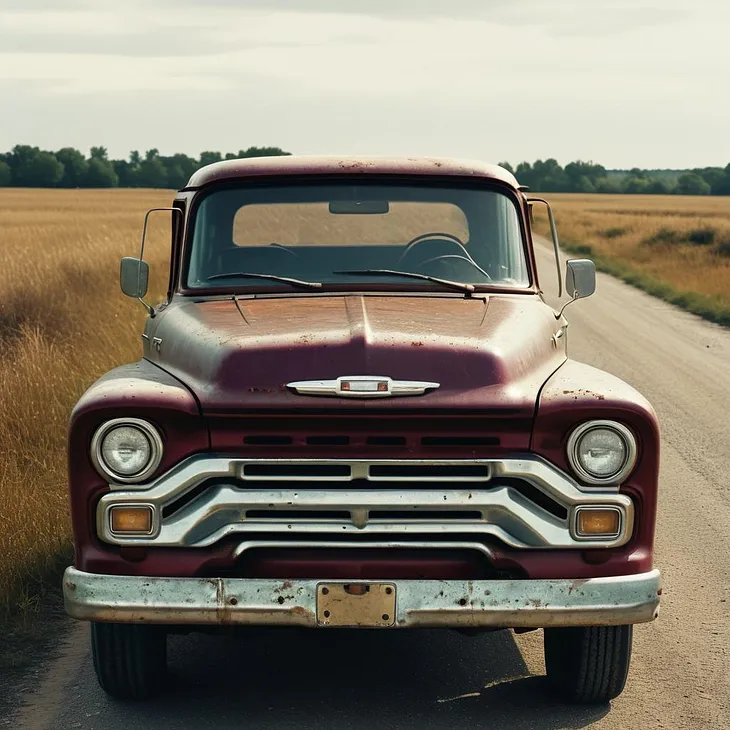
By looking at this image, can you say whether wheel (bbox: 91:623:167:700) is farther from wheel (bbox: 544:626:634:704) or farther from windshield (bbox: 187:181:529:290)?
windshield (bbox: 187:181:529:290)

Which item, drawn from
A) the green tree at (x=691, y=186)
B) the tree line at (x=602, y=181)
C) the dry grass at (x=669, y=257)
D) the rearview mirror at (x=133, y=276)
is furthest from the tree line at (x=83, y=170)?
the rearview mirror at (x=133, y=276)

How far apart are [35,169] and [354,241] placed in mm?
117353

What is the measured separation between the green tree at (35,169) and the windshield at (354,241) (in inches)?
4607

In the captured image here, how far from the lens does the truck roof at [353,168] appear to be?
5.50 m

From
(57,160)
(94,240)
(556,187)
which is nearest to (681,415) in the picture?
(94,240)

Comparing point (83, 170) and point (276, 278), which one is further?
point (83, 170)

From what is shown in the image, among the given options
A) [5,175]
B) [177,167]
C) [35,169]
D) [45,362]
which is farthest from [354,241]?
[177,167]

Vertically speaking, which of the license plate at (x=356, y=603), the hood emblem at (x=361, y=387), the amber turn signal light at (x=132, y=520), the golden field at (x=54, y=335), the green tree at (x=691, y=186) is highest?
the hood emblem at (x=361, y=387)

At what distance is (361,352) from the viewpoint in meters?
4.04

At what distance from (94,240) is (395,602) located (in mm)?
19279

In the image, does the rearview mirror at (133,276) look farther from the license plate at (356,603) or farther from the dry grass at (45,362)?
the license plate at (356,603)

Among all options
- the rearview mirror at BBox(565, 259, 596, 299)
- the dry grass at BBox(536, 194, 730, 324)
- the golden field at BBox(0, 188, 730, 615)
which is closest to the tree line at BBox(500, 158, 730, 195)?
the dry grass at BBox(536, 194, 730, 324)

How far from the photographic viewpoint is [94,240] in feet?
73.3

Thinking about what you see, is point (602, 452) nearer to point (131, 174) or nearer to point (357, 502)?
point (357, 502)
